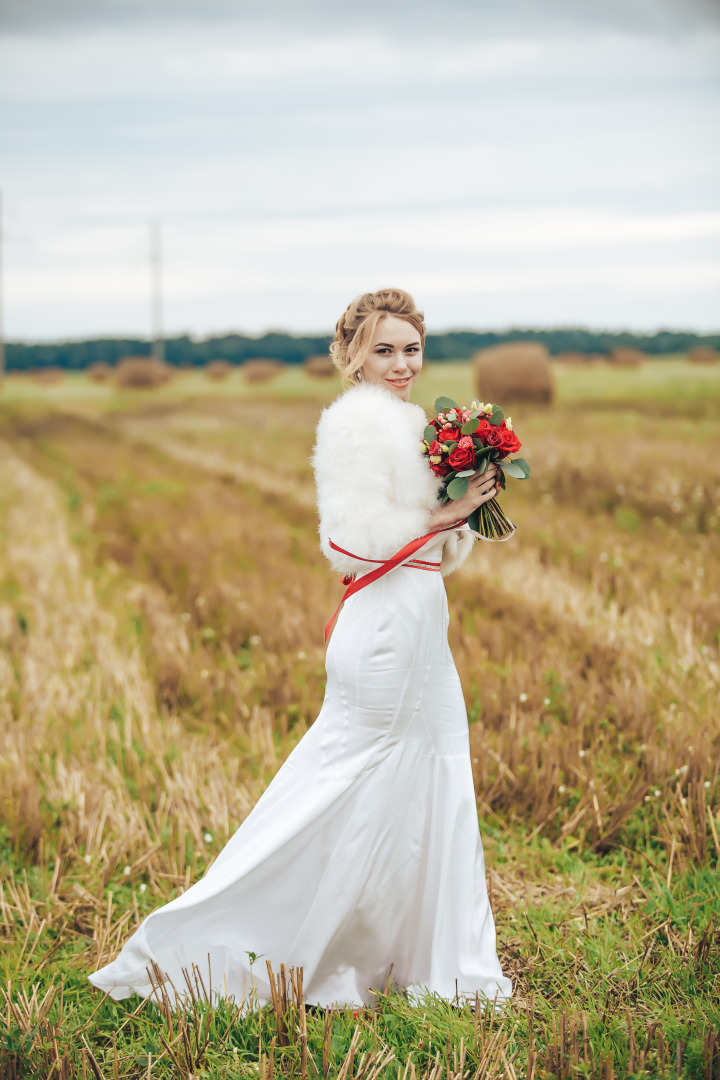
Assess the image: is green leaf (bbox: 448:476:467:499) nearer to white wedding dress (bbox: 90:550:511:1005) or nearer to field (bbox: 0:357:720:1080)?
white wedding dress (bbox: 90:550:511:1005)

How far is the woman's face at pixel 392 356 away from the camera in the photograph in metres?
2.53

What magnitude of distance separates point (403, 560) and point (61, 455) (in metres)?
19.5

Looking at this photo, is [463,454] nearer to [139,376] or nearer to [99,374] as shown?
[139,376]

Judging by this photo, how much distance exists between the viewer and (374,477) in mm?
2363

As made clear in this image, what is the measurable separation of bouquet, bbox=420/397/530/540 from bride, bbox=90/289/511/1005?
1.8 inches

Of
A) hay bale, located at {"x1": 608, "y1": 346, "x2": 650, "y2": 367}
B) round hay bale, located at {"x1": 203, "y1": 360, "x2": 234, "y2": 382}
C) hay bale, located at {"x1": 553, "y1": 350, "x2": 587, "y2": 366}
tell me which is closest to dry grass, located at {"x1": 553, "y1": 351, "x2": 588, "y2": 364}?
hay bale, located at {"x1": 553, "y1": 350, "x2": 587, "y2": 366}

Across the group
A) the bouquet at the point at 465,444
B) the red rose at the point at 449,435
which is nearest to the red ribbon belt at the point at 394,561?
the bouquet at the point at 465,444

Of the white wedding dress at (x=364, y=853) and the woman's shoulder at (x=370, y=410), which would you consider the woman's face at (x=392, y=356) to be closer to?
the woman's shoulder at (x=370, y=410)

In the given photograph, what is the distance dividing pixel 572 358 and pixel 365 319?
134 feet

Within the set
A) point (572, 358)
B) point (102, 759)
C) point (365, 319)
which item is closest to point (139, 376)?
point (572, 358)

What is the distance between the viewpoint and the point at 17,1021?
250cm

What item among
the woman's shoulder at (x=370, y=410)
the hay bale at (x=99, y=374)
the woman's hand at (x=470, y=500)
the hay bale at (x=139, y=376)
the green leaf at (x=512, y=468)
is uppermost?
the hay bale at (x=99, y=374)

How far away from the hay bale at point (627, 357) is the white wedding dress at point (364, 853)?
35.6m

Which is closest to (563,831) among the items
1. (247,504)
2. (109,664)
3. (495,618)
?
(495,618)
